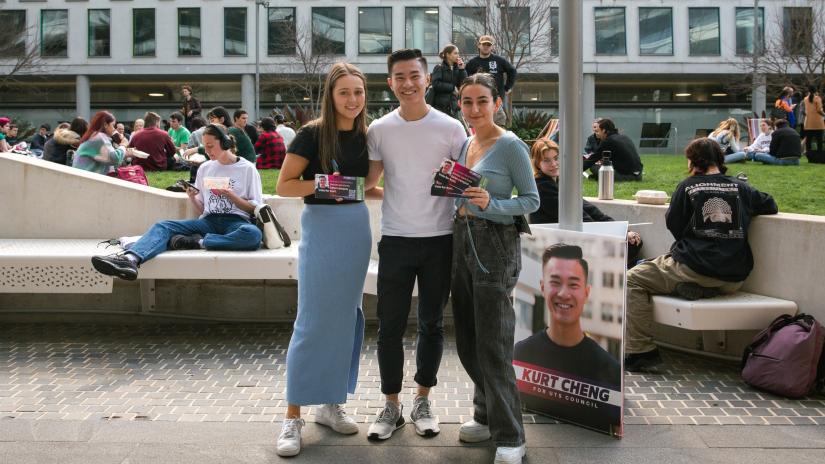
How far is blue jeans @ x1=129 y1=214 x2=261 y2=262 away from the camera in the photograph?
680 cm

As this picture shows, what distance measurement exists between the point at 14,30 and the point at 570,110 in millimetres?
44028

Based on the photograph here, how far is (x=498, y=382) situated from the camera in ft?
13.9

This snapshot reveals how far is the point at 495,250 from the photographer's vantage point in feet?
13.9

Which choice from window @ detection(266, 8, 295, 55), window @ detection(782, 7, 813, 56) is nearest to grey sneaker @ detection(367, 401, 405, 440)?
window @ detection(782, 7, 813, 56)

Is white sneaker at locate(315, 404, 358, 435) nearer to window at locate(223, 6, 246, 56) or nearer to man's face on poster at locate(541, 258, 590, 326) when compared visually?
man's face on poster at locate(541, 258, 590, 326)

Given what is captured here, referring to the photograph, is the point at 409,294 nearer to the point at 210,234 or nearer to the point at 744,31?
the point at 210,234

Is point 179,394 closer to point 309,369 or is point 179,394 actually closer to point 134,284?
point 309,369

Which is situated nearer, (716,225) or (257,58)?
(716,225)

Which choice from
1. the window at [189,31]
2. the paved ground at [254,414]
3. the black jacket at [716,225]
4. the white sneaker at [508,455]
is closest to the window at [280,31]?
the window at [189,31]

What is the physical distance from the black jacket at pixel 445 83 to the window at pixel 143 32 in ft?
119

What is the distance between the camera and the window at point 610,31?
4284 centimetres

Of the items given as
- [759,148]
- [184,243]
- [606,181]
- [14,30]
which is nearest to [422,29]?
[14,30]

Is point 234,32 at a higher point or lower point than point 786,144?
higher

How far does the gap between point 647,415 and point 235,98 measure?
1695 inches
